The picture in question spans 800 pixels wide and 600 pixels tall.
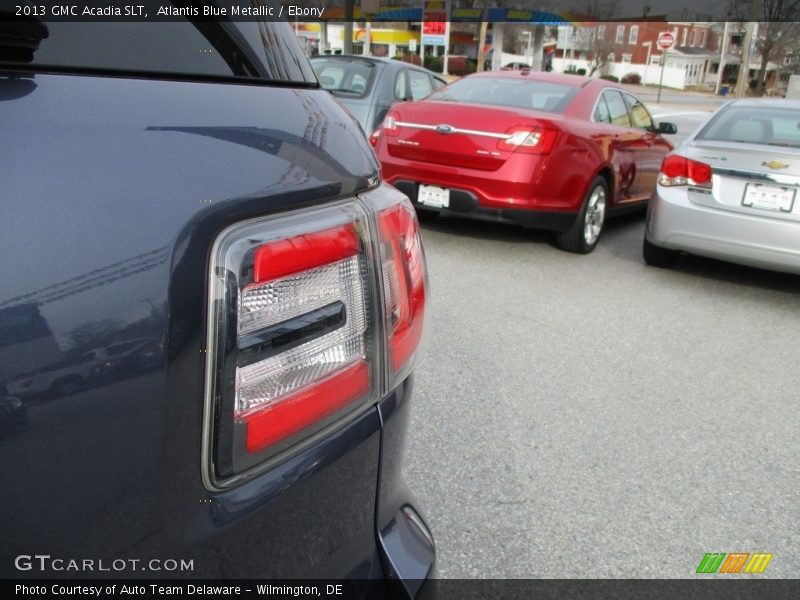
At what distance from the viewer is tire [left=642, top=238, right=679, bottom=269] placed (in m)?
5.48

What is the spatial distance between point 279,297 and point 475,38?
64.3 m

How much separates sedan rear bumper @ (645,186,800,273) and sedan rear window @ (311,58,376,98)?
3952mm

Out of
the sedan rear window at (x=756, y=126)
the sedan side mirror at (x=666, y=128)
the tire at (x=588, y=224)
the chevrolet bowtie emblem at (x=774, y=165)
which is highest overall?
the sedan rear window at (x=756, y=126)

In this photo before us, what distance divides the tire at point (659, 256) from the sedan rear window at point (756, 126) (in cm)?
91

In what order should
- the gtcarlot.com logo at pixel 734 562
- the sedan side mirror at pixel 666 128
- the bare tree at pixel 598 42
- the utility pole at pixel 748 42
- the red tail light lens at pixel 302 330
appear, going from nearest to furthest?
1. the red tail light lens at pixel 302 330
2. the gtcarlot.com logo at pixel 734 562
3. the sedan side mirror at pixel 666 128
4. the utility pole at pixel 748 42
5. the bare tree at pixel 598 42

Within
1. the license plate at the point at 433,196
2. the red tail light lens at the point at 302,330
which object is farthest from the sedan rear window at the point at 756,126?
the red tail light lens at the point at 302,330

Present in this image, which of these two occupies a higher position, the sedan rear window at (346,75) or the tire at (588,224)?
the sedan rear window at (346,75)

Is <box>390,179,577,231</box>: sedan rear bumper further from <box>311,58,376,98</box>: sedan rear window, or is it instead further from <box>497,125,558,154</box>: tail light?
<box>311,58,376,98</box>: sedan rear window

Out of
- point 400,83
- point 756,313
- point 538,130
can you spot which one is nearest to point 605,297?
point 756,313

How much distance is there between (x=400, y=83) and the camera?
825 centimetres

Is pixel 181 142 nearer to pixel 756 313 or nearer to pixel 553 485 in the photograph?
pixel 553 485

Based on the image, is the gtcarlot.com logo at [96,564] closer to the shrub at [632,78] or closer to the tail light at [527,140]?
the tail light at [527,140]

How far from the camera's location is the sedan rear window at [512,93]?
18.6ft

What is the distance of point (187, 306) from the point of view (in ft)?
2.43
